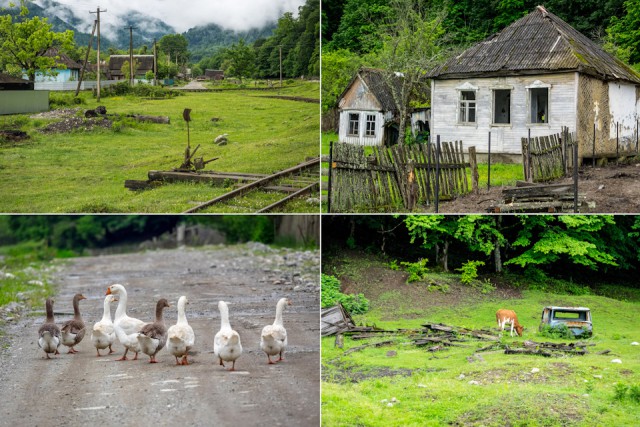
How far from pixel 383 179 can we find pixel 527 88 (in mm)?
5394

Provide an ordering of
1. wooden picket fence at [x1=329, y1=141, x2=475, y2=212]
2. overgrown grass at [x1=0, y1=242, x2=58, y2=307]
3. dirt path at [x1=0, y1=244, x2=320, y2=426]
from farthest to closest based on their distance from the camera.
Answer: overgrown grass at [x1=0, y1=242, x2=58, y2=307] → wooden picket fence at [x1=329, y1=141, x2=475, y2=212] → dirt path at [x1=0, y1=244, x2=320, y2=426]

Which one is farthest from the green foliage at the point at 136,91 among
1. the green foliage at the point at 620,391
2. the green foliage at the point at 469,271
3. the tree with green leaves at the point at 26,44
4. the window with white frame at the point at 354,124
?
the green foliage at the point at 620,391

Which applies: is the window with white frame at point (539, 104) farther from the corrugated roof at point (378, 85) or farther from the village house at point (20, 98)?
the village house at point (20, 98)

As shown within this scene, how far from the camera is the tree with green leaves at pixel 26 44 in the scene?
41.2 feet

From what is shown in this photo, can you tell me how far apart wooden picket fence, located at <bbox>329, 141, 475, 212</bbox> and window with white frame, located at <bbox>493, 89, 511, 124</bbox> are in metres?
5.36

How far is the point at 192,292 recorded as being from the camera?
1241 centimetres

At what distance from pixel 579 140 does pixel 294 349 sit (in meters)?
7.54

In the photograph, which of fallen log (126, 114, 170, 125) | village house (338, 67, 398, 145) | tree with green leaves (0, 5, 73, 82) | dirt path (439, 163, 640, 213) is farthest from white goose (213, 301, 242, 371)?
village house (338, 67, 398, 145)

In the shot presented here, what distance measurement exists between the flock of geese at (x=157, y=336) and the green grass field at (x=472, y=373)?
674 mm

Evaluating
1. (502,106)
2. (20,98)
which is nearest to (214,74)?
(20,98)

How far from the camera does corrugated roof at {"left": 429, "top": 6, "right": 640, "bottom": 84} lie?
1492 centimetres

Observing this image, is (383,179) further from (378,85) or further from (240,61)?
(378,85)

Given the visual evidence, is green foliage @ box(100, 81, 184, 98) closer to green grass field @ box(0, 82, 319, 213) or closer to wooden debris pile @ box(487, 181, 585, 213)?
green grass field @ box(0, 82, 319, 213)

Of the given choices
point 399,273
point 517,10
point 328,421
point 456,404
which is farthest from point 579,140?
point 328,421
